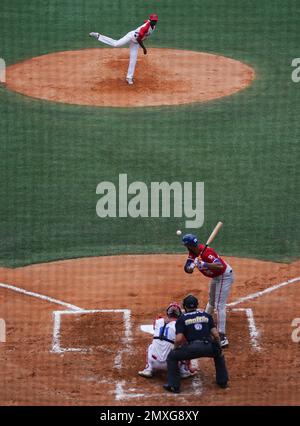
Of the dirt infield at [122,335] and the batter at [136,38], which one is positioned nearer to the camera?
the dirt infield at [122,335]

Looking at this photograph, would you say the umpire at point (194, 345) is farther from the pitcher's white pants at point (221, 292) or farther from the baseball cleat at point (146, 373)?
the pitcher's white pants at point (221, 292)

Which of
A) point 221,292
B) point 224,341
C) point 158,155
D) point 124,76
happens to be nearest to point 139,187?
point 158,155

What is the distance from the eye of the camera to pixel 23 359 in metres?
12.1

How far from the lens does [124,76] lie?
2250cm

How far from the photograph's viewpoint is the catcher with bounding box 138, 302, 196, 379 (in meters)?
11.6

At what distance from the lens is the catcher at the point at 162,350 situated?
38.0 ft

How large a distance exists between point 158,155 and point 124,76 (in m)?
4.19

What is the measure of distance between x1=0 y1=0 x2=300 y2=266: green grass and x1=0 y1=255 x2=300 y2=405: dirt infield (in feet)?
2.18

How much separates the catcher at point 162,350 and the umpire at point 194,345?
0.30 meters

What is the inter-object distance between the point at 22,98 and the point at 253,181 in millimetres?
6177

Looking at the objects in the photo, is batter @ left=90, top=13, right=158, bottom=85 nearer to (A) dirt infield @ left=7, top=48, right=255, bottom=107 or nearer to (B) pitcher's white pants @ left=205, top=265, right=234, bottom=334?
(A) dirt infield @ left=7, top=48, right=255, bottom=107

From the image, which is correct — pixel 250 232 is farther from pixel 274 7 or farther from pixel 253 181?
pixel 274 7

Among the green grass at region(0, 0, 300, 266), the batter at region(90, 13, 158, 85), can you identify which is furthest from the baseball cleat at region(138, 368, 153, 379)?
the batter at region(90, 13, 158, 85)

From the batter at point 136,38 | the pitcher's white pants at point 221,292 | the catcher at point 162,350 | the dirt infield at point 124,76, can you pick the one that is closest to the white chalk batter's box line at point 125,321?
the catcher at point 162,350
